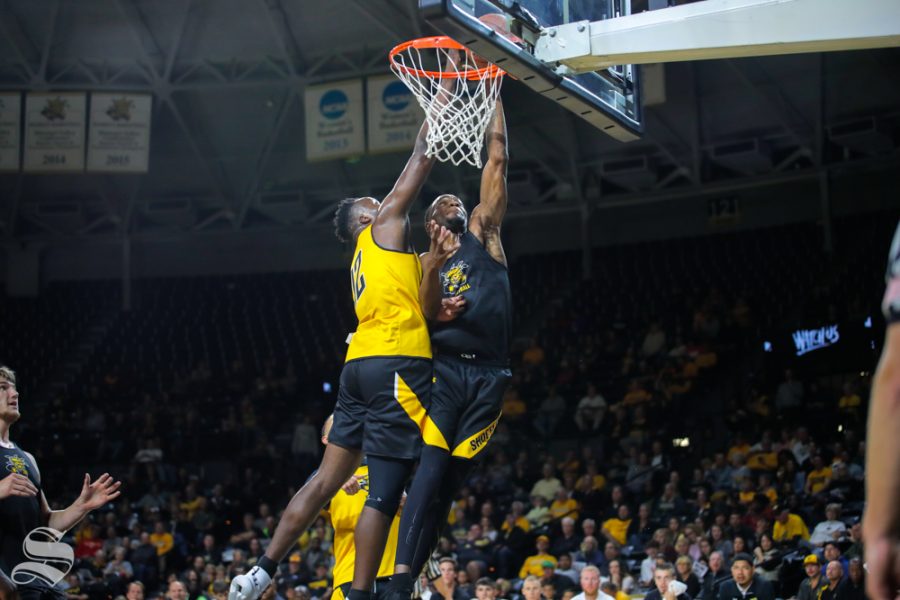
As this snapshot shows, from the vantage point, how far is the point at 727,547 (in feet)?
42.0

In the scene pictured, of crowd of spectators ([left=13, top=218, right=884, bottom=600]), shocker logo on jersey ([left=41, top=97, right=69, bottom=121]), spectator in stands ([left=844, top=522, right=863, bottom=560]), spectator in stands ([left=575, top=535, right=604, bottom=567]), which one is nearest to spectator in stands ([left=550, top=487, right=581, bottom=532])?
crowd of spectators ([left=13, top=218, right=884, bottom=600])

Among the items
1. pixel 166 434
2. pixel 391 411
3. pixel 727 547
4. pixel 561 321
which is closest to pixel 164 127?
pixel 166 434

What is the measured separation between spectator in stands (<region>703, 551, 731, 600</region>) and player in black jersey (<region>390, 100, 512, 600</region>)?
224 inches

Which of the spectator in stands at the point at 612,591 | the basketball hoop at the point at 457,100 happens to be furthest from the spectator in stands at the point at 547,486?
the basketball hoop at the point at 457,100

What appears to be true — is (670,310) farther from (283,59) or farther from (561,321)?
(283,59)

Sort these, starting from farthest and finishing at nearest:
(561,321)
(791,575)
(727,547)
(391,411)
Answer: (561,321), (727,547), (791,575), (391,411)

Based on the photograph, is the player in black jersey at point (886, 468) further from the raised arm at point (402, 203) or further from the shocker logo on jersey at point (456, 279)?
the shocker logo on jersey at point (456, 279)

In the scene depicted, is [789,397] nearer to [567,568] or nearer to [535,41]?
[567,568]

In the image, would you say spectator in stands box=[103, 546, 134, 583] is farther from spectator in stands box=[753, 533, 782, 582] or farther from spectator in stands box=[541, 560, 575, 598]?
spectator in stands box=[753, 533, 782, 582]

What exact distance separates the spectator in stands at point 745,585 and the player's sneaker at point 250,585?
6.18 metres

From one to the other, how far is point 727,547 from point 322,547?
602 centimetres

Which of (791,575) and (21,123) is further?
(21,123)

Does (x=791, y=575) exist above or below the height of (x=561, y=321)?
below

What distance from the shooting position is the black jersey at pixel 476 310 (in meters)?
6.68
